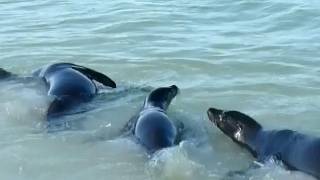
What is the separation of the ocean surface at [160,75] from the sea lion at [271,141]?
10cm

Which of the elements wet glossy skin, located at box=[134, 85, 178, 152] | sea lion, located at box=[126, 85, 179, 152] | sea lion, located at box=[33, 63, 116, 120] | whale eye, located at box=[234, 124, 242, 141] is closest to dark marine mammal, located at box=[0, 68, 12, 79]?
sea lion, located at box=[33, 63, 116, 120]

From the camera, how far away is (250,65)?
9.02 meters

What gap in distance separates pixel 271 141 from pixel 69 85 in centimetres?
252

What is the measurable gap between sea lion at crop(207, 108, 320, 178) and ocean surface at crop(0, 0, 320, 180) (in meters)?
0.10

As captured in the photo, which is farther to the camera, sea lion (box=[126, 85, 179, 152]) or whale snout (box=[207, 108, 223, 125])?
whale snout (box=[207, 108, 223, 125])

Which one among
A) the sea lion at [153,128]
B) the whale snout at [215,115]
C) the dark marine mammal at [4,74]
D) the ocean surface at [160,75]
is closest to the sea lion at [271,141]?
the whale snout at [215,115]

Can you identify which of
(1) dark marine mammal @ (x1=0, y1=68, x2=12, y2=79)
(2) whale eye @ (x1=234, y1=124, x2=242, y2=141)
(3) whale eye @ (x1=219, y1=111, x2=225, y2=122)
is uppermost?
(3) whale eye @ (x1=219, y1=111, x2=225, y2=122)

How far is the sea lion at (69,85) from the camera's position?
7191 mm

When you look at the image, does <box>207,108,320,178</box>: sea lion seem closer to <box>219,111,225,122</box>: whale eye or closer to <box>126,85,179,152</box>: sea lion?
<box>219,111,225,122</box>: whale eye

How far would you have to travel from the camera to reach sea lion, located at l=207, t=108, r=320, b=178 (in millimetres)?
5520

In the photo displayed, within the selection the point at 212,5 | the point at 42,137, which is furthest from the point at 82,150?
the point at 212,5

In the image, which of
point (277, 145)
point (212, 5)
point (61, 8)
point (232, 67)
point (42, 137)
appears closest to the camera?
point (277, 145)

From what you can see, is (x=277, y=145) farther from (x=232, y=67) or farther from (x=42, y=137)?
(x=232, y=67)

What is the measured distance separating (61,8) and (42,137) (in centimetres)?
803
